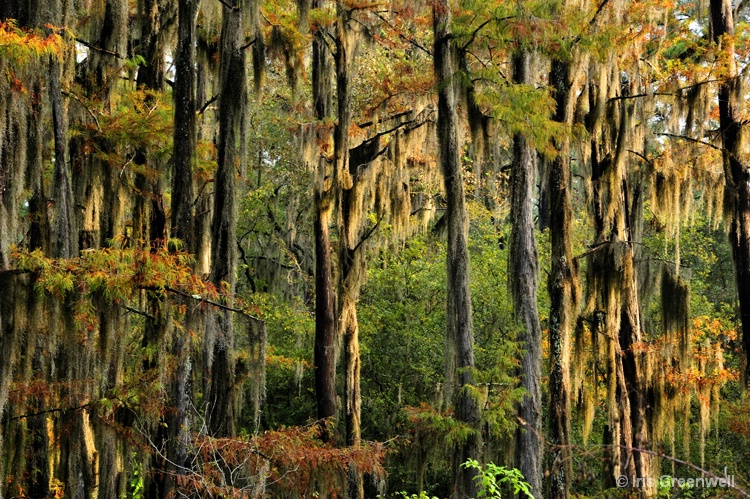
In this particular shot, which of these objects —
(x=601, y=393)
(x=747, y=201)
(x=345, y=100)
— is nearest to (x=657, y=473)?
(x=747, y=201)

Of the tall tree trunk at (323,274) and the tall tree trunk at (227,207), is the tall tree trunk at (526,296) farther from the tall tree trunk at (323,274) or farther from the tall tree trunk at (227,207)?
the tall tree trunk at (323,274)

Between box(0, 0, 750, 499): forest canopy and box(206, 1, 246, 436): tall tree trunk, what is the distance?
1.6 inches

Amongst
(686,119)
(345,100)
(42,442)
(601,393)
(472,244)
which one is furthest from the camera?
(472,244)

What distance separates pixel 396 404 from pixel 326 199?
5.26 m

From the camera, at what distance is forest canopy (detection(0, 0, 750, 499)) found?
7.53 meters

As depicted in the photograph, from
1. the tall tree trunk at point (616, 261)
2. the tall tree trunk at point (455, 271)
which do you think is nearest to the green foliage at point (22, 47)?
the tall tree trunk at point (455, 271)

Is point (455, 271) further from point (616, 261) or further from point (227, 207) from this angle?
point (227, 207)

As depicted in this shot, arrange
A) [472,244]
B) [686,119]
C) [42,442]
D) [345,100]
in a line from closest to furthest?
[42,442], [686,119], [345,100], [472,244]

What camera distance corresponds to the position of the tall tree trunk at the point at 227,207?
31.6 feet

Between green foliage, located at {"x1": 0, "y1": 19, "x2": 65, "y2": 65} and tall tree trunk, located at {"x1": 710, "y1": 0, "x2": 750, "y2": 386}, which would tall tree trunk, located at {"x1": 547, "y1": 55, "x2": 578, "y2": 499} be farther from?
green foliage, located at {"x1": 0, "y1": 19, "x2": 65, "y2": 65}

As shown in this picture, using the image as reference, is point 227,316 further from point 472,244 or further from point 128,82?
point 472,244

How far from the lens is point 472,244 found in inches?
735

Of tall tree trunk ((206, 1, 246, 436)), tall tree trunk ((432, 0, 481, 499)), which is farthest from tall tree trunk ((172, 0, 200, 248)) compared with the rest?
tall tree trunk ((432, 0, 481, 499))

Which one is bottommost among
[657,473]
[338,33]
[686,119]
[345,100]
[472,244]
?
[657,473]
